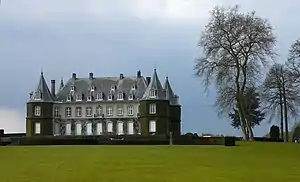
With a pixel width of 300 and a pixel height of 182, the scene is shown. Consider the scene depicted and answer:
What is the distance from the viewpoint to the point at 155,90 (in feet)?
318

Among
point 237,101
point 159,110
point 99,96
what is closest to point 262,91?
point 237,101

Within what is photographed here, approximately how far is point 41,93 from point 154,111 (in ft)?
64.6

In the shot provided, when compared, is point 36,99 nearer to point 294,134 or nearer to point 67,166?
point 294,134

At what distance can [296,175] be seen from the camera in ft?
76.3

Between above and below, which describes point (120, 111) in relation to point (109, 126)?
above

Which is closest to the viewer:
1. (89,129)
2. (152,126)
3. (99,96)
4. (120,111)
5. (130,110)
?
(152,126)

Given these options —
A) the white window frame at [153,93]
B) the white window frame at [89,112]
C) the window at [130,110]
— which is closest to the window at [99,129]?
the white window frame at [89,112]

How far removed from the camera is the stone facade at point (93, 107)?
101 m

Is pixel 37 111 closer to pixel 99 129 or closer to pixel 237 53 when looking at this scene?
pixel 99 129

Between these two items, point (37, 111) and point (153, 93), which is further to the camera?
point (37, 111)

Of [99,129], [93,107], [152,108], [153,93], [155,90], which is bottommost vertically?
[99,129]

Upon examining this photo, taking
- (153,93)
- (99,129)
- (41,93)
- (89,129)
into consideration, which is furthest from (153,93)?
(41,93)

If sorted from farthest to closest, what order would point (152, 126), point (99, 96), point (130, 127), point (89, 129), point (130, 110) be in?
point (99, 96) < point (89, 129) < point (130, 110) < point (130, 127) < point (152, 126)

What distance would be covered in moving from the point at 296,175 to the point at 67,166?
9.73 metres
